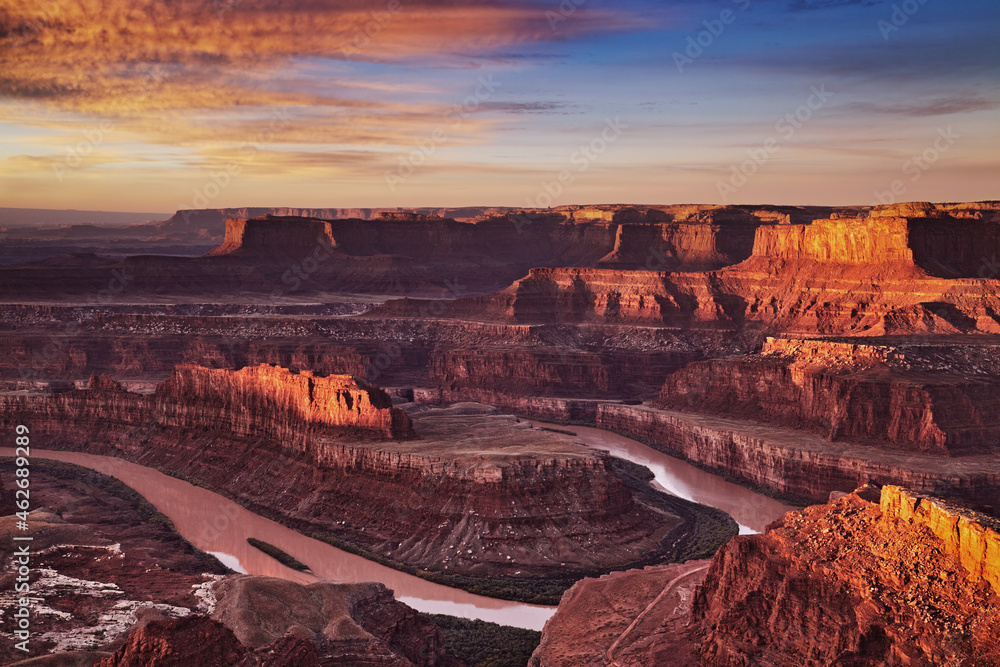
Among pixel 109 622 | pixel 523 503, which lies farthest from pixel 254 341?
pixel 109 622

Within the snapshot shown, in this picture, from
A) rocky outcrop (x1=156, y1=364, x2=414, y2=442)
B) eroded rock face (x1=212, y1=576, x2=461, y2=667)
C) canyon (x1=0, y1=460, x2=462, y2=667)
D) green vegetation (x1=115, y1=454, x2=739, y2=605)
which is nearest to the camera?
canyon (x1=0, y1=460, x2=462, y2=667)

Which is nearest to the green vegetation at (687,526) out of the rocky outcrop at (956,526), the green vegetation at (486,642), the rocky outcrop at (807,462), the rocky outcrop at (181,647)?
the rocky outcrop at (807,462)

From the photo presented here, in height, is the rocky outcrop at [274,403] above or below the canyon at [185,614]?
above

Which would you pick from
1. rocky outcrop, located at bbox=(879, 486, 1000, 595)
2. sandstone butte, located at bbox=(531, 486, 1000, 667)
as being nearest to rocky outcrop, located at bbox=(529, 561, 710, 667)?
sandstone butte, located at bbox=(531, 486, 1000, 667)

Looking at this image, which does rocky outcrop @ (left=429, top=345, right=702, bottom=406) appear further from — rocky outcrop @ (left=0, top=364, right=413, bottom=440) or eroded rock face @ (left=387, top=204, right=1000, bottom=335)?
rocky outcrop @ (left=0, top=364, right=413, bottom=440)

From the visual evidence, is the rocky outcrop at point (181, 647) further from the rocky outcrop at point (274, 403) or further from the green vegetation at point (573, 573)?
the rocky outcrop at point (274, 403)

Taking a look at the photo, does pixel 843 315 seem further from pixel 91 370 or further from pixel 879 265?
pixel 91 370

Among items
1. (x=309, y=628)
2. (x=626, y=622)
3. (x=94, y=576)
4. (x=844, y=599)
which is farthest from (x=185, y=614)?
(x=844, y=599)
